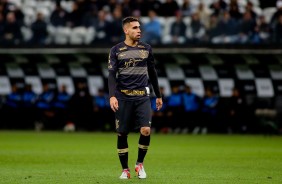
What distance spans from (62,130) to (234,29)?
7.16 meters

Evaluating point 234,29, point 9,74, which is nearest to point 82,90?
point 9,74

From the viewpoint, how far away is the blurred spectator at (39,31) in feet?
76.4

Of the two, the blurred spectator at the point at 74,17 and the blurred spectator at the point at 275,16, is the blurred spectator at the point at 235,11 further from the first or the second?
the blurred spectator at the point at 74,17

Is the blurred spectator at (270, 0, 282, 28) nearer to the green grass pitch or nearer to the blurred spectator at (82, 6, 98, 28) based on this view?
the green grass pitch

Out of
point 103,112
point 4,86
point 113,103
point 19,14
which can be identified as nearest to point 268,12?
point 103,112

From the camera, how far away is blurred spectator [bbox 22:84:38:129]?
1005 inches

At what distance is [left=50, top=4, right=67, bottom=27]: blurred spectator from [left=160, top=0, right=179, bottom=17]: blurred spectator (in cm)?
289

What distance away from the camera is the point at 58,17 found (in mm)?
23578

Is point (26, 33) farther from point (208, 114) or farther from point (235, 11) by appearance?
point (235, 11)

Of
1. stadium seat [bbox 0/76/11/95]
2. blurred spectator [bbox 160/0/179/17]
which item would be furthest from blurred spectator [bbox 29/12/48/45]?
blurred spectator [bbox 160/0/179/17]

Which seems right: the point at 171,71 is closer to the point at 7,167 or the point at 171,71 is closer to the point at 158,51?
the point at 158,51

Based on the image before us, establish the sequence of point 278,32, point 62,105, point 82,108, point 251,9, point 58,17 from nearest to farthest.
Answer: point 278,32 < point 251,9 < point 58,17 < point 82,108 < point 62,105

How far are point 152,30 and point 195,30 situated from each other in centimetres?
121

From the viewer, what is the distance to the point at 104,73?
25516mm
